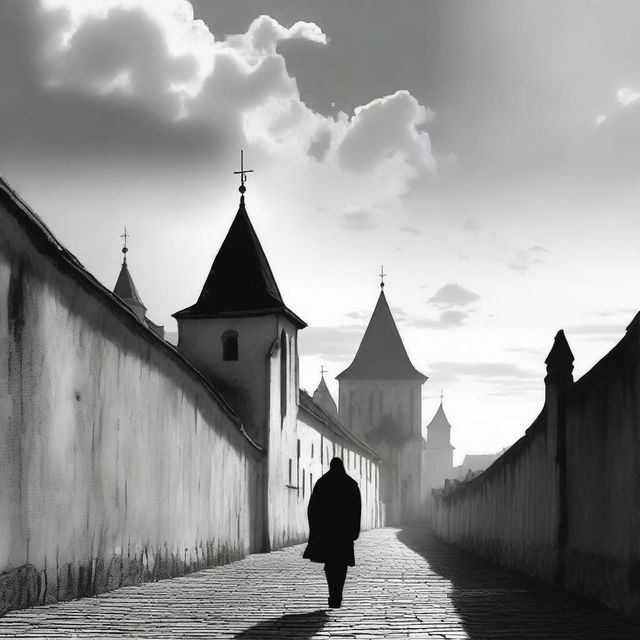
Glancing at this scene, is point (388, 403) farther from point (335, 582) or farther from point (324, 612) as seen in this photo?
point (324, 612)

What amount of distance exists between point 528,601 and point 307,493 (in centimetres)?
2511

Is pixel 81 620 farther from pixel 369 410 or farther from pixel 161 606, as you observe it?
pixel 369 410

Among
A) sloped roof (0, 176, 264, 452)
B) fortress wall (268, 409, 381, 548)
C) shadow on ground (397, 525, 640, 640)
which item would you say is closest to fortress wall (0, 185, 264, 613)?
sloped roof (0, 176, 264, 452)

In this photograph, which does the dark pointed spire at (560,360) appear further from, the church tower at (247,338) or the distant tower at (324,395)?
the distant tower at (324,395)

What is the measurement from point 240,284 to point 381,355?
197 ft

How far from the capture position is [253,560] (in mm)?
22125

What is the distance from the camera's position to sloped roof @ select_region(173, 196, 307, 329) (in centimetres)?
3047

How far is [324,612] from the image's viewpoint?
1018 centimetres

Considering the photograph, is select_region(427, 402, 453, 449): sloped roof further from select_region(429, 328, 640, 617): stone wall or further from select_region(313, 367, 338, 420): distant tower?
select_region(429, 328, 640, 617): stone wall

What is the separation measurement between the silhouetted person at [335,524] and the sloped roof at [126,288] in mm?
45380

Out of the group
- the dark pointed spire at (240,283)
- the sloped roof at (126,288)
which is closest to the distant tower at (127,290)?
the sloped roof at (126,288)

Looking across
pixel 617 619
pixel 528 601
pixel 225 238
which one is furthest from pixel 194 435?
pixel 225 238

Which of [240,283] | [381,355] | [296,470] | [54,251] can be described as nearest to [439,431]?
Result: [381,355]

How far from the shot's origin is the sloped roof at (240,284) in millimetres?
30469
